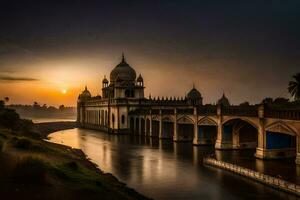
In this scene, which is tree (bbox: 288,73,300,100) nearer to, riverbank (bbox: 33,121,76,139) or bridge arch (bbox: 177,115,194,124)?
bridge arch (bbox: 177,115,194,124)

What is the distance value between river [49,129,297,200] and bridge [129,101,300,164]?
4.76 metres

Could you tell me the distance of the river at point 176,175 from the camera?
3606cm

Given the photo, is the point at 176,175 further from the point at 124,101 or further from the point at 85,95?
the point at 85,95

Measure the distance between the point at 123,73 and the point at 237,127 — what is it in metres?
66.5

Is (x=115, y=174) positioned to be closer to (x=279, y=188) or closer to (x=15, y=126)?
(x=279, y=188)

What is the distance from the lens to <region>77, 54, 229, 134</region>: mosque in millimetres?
115562

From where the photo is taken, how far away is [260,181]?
39.6 metres

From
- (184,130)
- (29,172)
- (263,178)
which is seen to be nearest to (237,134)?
(184,130)

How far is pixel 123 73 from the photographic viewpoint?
12712 cm

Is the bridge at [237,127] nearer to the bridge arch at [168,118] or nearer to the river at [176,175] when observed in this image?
the bridge arch at [168,118]

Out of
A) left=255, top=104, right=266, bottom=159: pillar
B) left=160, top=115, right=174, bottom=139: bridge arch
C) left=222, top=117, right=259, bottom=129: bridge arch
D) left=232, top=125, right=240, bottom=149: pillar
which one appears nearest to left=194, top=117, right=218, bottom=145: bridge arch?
left=232, top=125, right=240, bottom=149: pillar

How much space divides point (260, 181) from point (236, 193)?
4.89 metres

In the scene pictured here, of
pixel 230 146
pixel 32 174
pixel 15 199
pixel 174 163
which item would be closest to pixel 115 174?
pixel 174 163

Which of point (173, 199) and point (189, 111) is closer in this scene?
point (173, 199)
